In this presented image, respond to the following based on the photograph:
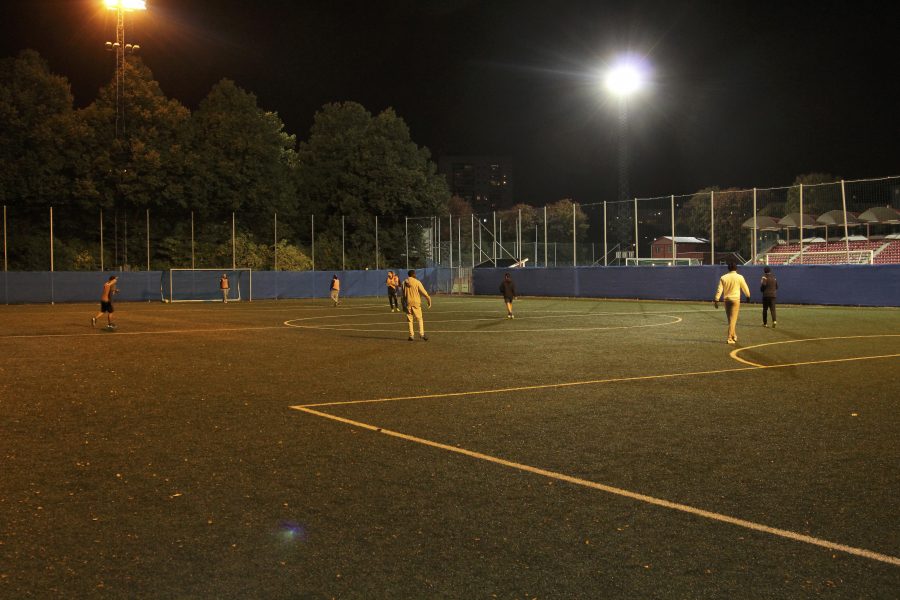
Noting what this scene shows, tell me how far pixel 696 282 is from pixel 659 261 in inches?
146

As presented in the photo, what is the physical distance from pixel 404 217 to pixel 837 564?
63.9m

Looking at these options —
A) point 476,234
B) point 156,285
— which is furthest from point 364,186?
point 156,285

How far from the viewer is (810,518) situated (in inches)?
215

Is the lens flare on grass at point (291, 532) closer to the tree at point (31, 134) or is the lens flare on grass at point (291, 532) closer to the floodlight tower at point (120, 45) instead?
the floodlight tower at point (120, 45)

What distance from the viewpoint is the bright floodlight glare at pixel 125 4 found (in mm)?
48784

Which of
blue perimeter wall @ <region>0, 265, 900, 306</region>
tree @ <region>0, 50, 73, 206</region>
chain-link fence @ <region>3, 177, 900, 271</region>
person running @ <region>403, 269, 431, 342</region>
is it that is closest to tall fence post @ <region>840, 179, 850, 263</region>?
chain-link fence @ <region>3, 177, 900, 271</region>

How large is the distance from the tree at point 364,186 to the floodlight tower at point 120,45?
59.8 ft

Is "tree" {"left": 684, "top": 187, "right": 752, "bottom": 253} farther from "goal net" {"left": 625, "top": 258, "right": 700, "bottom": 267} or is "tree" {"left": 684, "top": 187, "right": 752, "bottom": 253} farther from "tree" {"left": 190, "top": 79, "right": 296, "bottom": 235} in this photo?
"tree" {"left": 190, "top": 79, "right": 296, "bottom": 235}

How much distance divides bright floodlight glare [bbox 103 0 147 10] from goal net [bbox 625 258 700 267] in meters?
34.5

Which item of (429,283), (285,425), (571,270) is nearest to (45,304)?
(429,283)

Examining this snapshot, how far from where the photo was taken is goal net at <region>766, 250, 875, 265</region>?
35500 mm

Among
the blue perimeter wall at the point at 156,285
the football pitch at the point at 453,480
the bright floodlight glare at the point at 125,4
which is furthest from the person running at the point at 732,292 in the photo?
the bright floodlight glare at the point at 125,4

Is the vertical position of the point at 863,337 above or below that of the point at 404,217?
below

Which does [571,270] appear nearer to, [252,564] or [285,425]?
[285,425]
